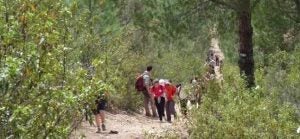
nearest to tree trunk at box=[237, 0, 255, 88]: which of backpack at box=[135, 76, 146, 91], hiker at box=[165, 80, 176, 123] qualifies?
hiker at box=[165, 80, 176, 123]

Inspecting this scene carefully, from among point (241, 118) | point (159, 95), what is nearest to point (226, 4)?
point (159, 95)

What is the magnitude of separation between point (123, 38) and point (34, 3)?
13155 millimetres

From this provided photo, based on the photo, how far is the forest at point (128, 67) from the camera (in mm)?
5137

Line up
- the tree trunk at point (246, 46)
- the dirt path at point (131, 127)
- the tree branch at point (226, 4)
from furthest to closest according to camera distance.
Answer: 1. the tree trunk at point (246, 46)
2. the tree branch at point (226, 4)
3. the dirt path at point (131, 127)

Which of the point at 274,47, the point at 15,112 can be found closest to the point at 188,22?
the point at 274,47

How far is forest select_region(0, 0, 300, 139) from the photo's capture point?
16.9ft

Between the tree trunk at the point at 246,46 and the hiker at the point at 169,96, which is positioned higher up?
the tree trunk at the point at 246,46

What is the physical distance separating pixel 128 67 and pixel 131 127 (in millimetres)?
3539

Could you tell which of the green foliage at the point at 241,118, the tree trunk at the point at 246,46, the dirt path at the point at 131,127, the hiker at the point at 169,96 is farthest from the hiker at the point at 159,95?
the green foliage at the point at 241,118

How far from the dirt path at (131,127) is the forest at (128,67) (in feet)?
1.72

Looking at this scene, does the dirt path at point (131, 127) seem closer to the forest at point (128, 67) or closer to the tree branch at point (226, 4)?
the forest at point (128, 67)

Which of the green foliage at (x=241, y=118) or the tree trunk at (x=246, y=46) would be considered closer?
the green foliage at (x=241, y=118)

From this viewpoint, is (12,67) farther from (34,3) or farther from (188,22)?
(188,22)

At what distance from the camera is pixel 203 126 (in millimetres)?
9508
